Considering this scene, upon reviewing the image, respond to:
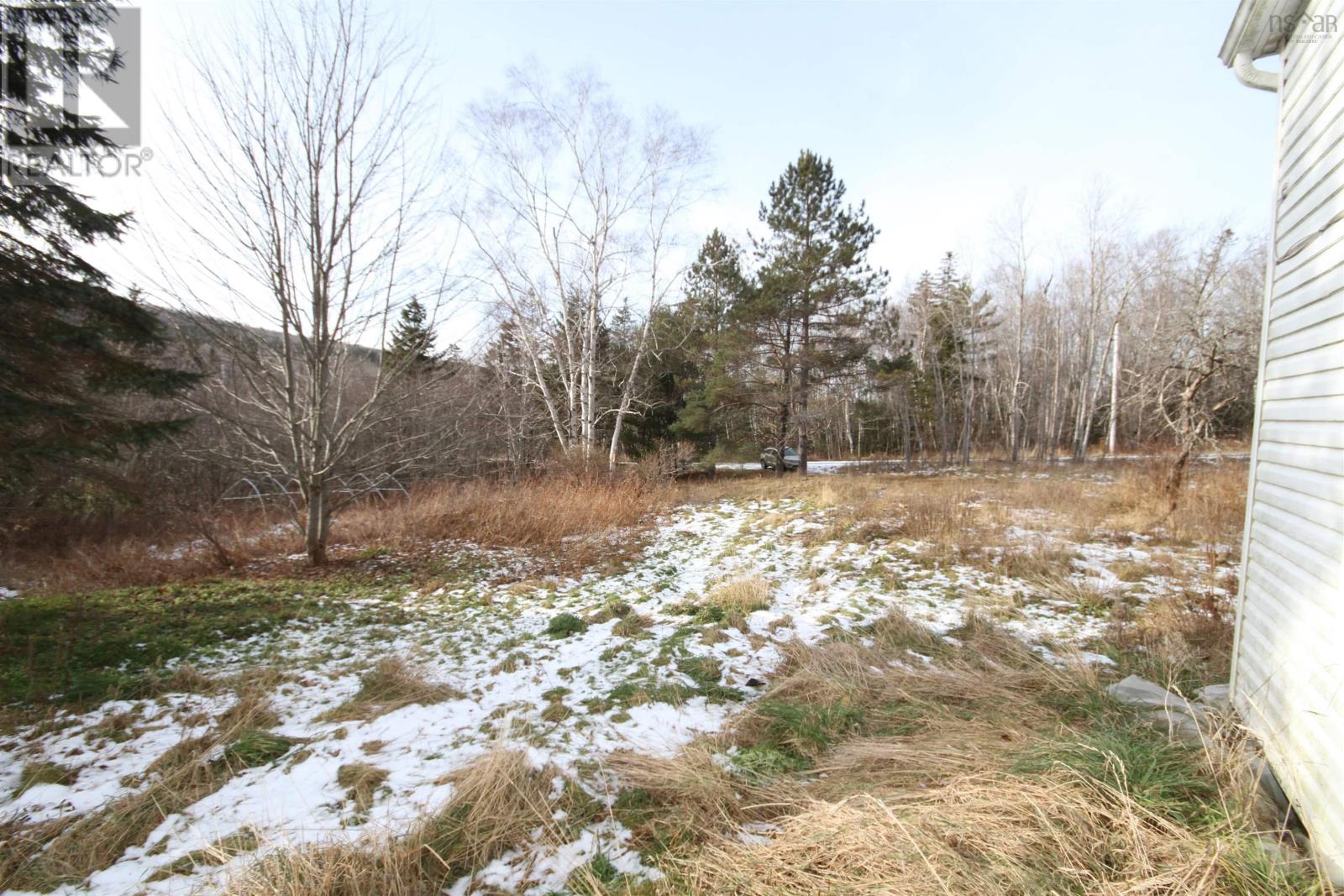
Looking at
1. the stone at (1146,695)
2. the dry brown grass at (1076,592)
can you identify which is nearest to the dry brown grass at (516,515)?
the dry brown grass at (1076,592)

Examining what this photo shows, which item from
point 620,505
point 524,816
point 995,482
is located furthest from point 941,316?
point 524,816

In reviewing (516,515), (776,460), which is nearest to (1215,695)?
(516,515)

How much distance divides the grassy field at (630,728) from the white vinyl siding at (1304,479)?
26 cm

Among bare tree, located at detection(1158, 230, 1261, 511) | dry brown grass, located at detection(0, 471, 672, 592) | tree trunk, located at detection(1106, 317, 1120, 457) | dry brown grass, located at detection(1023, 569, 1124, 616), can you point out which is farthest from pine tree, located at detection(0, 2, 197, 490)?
tree trunk, located at detection(1106, 317, 1120, 457)

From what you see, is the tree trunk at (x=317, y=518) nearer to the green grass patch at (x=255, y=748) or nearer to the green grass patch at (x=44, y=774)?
the green grass patch at (x=44, y=774)

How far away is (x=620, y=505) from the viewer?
991 cm

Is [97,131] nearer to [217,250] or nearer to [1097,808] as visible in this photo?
[217,250]

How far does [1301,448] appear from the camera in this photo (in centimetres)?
210

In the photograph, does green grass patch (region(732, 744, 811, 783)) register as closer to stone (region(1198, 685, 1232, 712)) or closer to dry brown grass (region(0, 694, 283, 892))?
stone (region(1198, 685, 1232, 712))

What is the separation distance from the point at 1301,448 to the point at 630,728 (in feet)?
11.9

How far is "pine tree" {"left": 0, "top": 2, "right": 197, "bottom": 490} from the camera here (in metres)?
3.99

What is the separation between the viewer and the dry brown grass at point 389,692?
3.17 meters

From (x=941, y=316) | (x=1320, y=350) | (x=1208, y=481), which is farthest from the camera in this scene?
(x=941, y=316)

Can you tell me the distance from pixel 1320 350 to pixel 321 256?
323 inches
